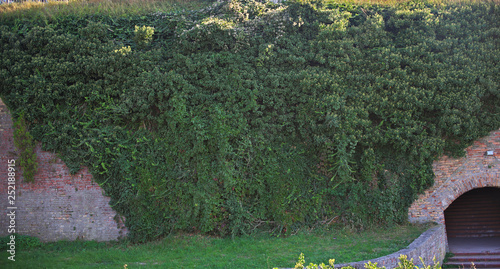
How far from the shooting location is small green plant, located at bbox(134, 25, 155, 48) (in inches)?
369

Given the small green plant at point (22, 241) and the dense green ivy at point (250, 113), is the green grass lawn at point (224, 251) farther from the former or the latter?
the dense green ivy at point (250, 113)

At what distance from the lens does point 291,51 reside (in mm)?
9719

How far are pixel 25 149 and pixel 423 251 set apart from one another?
9605 millimetres

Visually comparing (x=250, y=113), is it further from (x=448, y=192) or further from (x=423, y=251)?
(x=448, y=192)

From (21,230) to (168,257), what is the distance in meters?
4.22

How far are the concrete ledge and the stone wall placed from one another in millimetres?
517

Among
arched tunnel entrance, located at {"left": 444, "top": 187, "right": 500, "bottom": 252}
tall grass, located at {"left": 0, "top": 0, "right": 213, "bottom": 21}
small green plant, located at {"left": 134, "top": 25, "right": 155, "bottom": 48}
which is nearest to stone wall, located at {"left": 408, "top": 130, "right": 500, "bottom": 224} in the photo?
arched tunnel entrance, located at {"left": 444, "top": 187, "right": 500, "bottom": 252}

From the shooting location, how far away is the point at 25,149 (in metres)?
8.95

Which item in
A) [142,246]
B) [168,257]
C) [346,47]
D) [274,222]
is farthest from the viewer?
[346,47]

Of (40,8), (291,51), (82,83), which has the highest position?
(40,8)

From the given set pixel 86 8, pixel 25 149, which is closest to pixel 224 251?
pixel 25 149

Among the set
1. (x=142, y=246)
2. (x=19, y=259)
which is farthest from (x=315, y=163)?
(x=19, y=259)

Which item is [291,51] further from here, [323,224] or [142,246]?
[142,246]

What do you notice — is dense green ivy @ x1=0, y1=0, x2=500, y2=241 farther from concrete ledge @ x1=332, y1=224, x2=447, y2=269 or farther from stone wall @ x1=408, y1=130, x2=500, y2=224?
concrete ledge @ x1=332, y1=224, x2=447, y2=269
